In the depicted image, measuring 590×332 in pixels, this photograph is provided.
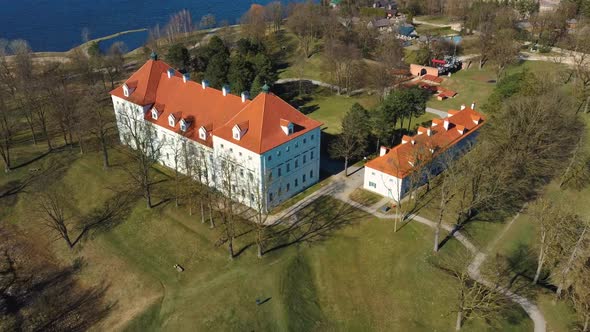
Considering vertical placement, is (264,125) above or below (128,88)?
below

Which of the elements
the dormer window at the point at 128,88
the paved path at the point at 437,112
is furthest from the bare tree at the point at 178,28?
the paved path at the point at 437,112

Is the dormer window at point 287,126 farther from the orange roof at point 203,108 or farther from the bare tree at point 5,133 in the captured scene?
the bare tree at point 5,133

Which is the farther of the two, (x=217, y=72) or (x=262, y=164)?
(x=217, y=72)

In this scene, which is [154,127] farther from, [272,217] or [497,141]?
[497,141]

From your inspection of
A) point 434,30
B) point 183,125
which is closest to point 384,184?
point 183,125

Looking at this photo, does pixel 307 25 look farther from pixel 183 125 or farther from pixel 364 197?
pixel 364 197

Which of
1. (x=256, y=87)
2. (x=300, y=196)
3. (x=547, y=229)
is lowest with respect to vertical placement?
(x=300, y=196)
